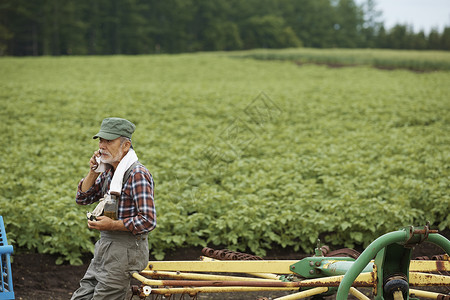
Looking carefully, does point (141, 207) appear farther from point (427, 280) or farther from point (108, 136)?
point (427, 280)

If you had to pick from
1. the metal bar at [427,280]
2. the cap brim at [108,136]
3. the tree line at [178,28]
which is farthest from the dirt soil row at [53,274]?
the tree line at [178,28]

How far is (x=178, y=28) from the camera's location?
6650 cm

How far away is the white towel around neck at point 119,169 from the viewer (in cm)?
289

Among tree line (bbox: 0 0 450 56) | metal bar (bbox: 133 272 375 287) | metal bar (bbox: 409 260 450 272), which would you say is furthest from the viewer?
tree line (bbox: 0 0 450 56)

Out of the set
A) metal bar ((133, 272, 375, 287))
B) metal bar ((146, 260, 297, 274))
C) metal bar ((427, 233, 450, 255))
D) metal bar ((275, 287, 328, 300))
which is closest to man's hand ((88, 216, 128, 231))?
metal bar ((133, 272, 375, 287))

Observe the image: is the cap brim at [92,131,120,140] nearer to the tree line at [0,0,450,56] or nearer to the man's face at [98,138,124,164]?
the man's face at [98,138,124,164]

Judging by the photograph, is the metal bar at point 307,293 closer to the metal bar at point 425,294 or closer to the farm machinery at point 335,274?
the farm machinery at point 335,274

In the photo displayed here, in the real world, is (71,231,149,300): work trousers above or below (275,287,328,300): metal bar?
above

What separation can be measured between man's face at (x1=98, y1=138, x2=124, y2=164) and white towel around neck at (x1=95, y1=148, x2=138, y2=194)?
0.05 meters

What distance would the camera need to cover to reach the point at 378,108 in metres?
14.3

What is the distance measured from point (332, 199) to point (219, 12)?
68.5m

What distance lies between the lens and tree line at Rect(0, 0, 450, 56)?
56.1m

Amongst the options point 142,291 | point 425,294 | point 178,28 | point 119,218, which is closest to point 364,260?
point 425,294

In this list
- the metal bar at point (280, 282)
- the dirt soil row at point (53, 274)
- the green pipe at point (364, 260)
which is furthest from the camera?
the dirt soil row at point (53, 274)
